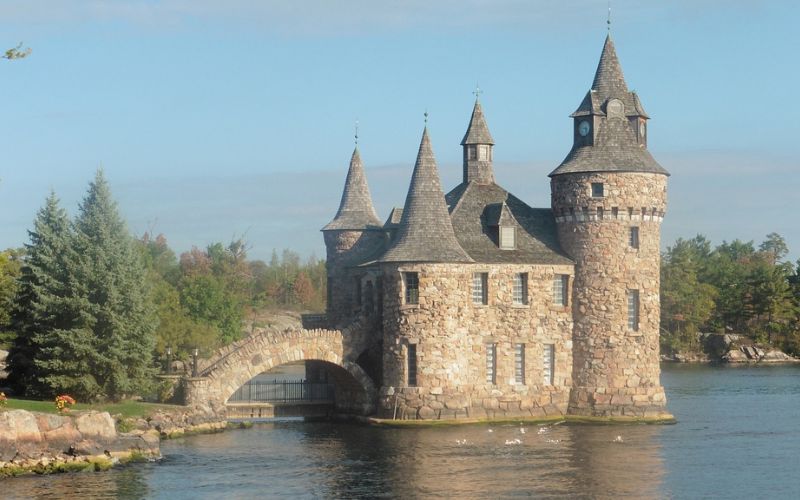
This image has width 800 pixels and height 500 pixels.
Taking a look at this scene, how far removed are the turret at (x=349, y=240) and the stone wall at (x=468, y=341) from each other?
266 inches

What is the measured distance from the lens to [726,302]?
13388cm

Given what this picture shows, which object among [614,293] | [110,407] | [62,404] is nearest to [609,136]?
[614,293]

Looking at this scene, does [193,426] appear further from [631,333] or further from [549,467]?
[631,333]

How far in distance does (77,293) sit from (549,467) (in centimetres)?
2245

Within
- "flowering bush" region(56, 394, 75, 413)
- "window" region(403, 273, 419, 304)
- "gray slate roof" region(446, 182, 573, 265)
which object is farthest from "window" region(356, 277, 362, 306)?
"flowering bush" region(56, 394, 75, 413)

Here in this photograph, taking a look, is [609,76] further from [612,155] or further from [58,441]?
[58,441]

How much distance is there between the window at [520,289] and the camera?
5900 cm

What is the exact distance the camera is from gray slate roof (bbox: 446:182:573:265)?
58969mm

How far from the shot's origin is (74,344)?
54094 mm

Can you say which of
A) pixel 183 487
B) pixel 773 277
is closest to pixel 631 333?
pixel 183 487

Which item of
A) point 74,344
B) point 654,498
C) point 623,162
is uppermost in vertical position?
point 623,162

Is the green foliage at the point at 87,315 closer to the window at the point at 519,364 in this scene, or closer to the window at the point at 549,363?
the window at the point at 519,364

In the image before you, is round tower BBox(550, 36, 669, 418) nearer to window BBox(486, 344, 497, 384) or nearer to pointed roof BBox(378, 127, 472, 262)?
window BBox(486, 344, 497, 384)

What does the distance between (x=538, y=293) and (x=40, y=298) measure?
2244cm
